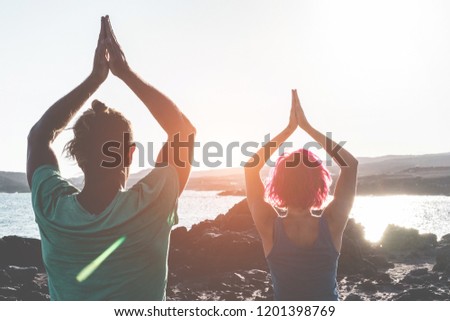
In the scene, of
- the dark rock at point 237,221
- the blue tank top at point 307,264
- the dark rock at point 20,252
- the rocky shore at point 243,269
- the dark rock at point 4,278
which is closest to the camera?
the blue tank top at point 307,264

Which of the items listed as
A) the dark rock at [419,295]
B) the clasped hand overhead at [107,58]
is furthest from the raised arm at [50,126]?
the dark rock at [419,295]

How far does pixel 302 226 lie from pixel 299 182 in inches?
12.3

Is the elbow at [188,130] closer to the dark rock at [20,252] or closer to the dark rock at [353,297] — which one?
the dark rock at [353,297]

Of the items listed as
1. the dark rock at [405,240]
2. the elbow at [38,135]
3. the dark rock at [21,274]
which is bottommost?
the dark rock at [405,240]

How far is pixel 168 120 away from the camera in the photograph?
316cm

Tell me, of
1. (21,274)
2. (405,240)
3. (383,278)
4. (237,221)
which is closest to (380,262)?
(383,278)

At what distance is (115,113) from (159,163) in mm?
389

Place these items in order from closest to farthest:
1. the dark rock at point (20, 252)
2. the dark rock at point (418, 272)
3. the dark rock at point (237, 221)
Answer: the dark rock at point (418, 272) → the dark rock at point (20, 252) → the dark rock at point (237, 221)

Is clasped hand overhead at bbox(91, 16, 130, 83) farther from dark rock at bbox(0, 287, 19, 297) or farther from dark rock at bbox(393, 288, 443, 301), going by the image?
dark rock at bbox(0, 287, 19, 297)

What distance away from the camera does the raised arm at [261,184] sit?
3795 mm

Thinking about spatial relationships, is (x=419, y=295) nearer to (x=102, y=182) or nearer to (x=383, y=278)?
(x=383, y=278)

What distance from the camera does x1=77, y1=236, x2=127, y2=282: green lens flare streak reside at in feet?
9.40

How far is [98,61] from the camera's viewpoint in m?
3.35
